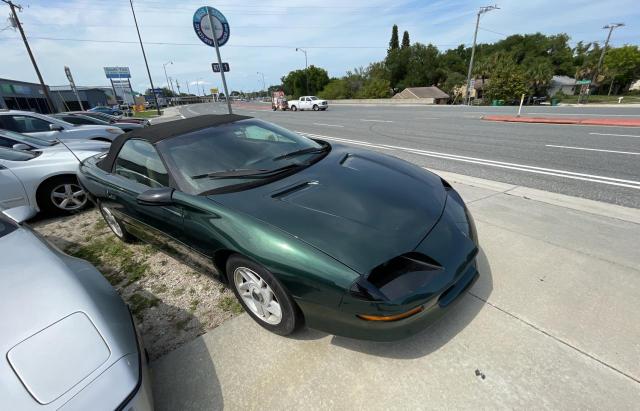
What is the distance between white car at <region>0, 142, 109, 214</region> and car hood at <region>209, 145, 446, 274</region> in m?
3.84

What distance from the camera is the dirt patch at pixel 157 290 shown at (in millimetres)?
2141

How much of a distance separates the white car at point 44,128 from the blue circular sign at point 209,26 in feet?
13.0

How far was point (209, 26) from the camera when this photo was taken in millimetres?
6062

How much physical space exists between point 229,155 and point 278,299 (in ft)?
4.32

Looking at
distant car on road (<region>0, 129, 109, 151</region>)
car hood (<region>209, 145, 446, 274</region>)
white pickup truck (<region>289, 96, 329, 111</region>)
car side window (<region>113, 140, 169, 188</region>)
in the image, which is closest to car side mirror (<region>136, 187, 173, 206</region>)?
car side window (<region>113, 140, 169, 188</region>)

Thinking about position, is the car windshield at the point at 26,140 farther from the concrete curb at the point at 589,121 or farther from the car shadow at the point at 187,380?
the concrete curb at the point at 589,121

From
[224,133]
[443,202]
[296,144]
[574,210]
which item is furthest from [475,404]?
[574,210]

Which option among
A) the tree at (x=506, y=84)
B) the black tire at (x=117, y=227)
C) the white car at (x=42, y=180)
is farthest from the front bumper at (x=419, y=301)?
the tree at (x=506, y=84)

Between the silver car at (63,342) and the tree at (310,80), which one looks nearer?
the silver car at (63,342)

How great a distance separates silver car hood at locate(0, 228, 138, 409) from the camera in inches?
41.3

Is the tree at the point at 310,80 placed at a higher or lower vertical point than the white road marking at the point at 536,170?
higher

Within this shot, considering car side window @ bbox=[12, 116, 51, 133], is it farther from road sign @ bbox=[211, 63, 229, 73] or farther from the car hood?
the car hood

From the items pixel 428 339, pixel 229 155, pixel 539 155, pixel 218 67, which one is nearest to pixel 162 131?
pixel 229 155

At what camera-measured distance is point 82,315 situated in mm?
1327
